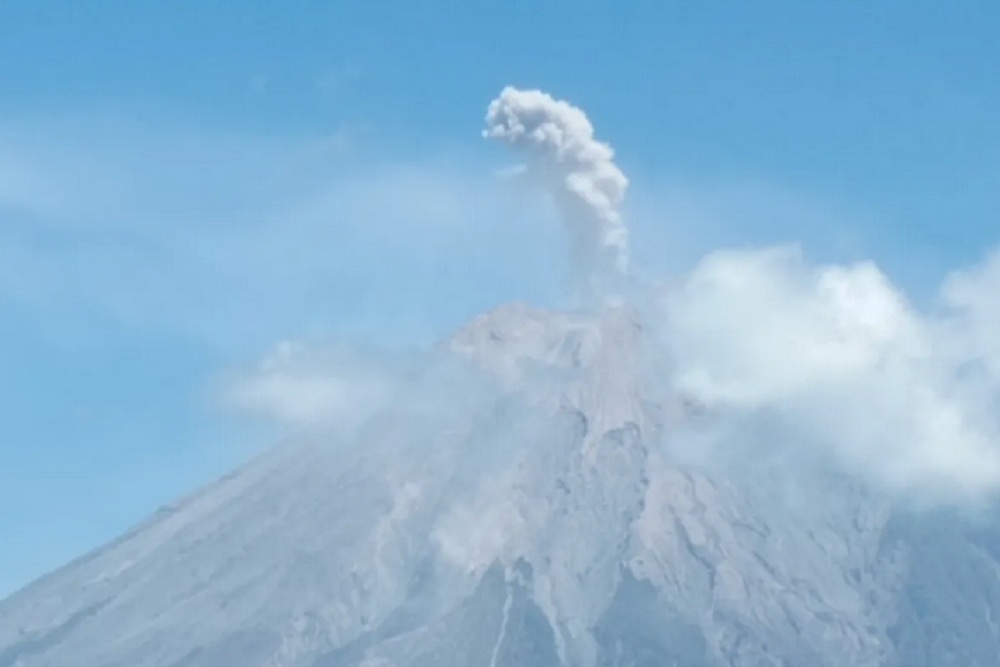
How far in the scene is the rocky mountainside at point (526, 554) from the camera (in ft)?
503

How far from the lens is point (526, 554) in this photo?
526ft

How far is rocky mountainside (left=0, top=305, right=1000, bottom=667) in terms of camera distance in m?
153

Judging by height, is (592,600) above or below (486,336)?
below

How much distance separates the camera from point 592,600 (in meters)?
158

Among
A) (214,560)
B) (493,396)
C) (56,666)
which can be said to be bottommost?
(56,666)

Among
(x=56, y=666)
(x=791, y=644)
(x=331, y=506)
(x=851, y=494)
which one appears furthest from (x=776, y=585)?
(x=56, y=666)

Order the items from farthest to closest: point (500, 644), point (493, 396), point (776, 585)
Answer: point (493, 396)
point (776, 585)
point (500, 644)

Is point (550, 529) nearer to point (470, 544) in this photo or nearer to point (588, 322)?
point (470, 544)

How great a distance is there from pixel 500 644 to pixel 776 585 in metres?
23.0

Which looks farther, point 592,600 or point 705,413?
point 705,413

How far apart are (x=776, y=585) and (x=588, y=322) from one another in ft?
94.5

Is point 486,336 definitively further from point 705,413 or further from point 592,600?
point 592,600

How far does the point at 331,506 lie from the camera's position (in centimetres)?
16625

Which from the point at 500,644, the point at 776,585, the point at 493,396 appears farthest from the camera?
the point at 493,396
